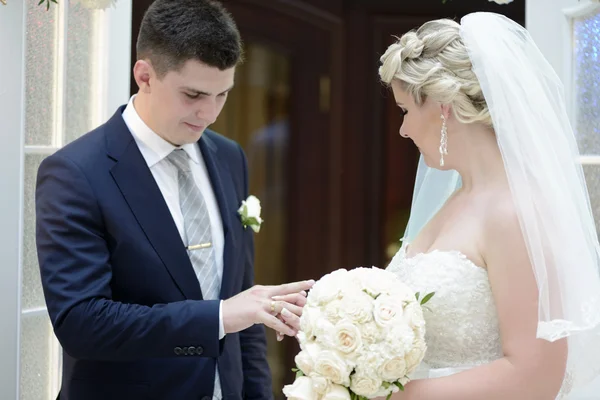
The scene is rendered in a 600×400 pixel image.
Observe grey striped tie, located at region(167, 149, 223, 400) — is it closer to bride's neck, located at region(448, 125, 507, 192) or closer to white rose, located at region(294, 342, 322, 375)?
white rose, located at region(294, 342, 322, 375)

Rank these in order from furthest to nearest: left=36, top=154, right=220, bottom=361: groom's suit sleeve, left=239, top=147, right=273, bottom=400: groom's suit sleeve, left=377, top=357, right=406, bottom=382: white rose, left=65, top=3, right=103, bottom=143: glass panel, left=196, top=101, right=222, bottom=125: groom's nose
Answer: left=65, top=3, right=103, bottom=143: glass panel, left=239, top=147, right=273, bottom=400: groom's suit sleeve, left=196, top=101, right=222, bottom=125: groom's nose, left=36, top=154, right=220, bottom=361: groom's suit sleeve, left=377, top=357, right=406, bottom=382: white rose

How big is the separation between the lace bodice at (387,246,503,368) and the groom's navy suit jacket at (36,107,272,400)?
0.61m

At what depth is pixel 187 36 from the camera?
2.38 meters

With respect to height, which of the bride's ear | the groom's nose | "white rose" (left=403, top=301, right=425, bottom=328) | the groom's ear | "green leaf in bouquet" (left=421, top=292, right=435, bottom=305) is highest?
the groom's ear

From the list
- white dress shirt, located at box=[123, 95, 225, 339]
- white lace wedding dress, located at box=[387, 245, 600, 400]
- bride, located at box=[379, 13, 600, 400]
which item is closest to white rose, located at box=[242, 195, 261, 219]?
white dress shirt, located at box=[123, 95, 225, 339]

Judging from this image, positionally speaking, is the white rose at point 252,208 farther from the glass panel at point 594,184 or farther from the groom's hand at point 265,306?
the glass panel at point 594,184

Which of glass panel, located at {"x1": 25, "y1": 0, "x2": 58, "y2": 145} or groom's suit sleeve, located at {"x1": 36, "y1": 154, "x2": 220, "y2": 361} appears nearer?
groom's suit sleeve, located at {"x1": 36, "y1": 154, "x2": 220, "y2": 361}

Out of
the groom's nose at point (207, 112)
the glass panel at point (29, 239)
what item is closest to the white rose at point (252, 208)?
the groom's nose at point (207, 112)

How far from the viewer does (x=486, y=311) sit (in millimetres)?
1959

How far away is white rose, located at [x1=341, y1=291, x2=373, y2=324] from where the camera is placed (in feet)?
5.75

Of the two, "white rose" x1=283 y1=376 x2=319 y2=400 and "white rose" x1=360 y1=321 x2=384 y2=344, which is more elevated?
"white rose" x1=360 y1=321 x2=384 y2=344

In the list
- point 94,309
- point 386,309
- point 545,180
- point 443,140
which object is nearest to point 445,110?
point 443,140

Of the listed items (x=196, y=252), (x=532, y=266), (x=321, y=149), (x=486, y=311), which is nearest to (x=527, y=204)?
(x=532, y=266)

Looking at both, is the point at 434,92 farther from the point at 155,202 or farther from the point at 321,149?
the point at 321,149
